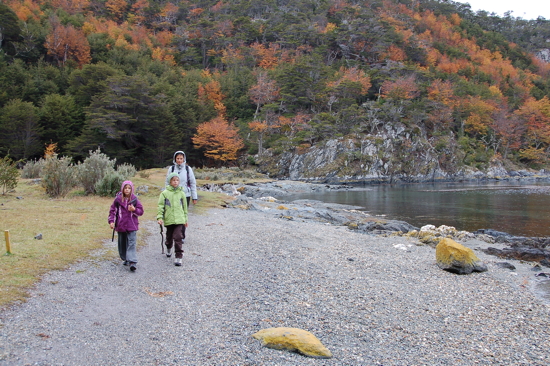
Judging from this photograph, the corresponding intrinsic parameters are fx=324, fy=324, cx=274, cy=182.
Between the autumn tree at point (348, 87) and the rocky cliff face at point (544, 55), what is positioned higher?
the rocky cliff face at point (544, 55)

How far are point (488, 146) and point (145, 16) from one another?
88600 mm

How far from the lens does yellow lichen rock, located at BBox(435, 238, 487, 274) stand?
7.61 m

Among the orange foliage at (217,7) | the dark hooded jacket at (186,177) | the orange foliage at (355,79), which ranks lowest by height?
the dark hooded jacket at (186,177)

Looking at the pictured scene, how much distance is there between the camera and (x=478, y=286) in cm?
682

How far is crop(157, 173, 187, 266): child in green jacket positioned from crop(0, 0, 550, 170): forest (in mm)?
29003

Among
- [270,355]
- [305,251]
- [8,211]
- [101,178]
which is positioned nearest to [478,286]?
[305,251]

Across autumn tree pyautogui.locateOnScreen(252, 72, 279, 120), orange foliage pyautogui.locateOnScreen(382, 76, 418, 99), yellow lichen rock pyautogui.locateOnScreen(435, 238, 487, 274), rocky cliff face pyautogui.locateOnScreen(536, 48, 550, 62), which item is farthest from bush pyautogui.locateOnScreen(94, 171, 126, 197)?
rocky cliff face pyautogui.locateOnScreen(536, 48, 550, 62)

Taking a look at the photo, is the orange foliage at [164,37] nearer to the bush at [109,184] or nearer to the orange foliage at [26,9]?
the orange foliage at [26,9]

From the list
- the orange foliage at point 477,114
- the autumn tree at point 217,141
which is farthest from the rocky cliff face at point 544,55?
the autumn tree at point 217,141

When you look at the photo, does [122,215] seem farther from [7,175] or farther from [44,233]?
[7,175]

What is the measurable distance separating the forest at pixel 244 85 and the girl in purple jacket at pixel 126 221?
2907 cm

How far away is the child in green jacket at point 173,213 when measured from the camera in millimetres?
6578

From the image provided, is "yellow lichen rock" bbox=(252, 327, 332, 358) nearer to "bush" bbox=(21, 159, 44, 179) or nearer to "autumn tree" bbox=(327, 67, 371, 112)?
"bush" bbox=(21, 159, 44, 179)

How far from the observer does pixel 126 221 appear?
6.05 meters
